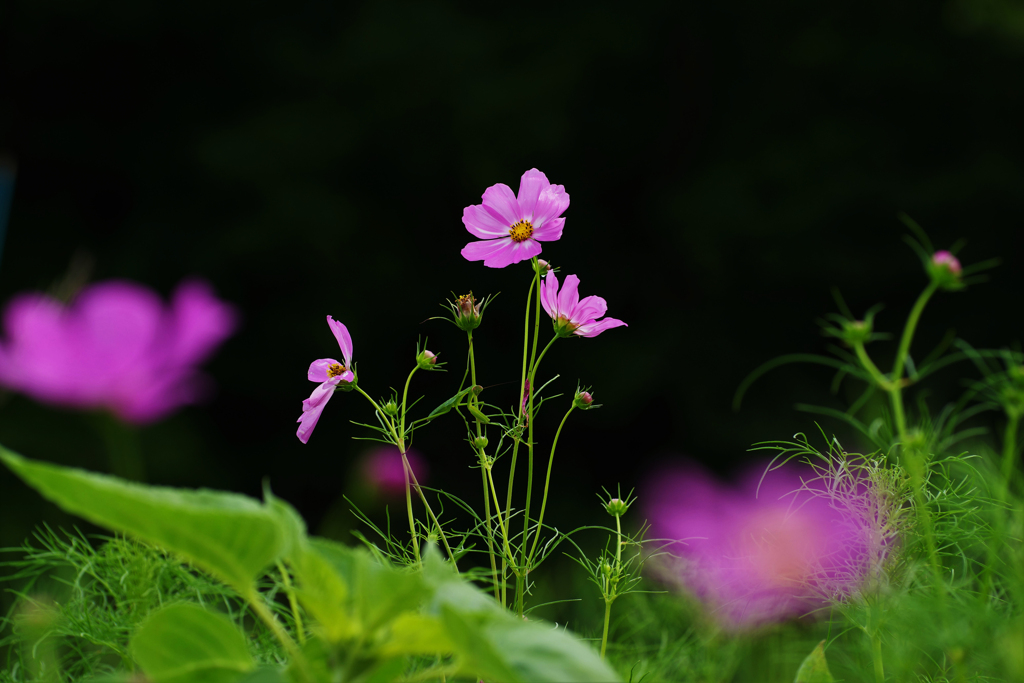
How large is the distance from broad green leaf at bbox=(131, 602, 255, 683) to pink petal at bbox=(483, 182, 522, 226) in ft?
0.96

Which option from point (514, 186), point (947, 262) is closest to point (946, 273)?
point (947, 262)

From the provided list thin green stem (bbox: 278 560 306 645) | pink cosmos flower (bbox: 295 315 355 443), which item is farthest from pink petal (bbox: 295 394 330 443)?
thin green stem (bbox: 278 560 306 645)

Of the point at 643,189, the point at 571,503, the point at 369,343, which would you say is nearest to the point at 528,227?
the point at 571,503

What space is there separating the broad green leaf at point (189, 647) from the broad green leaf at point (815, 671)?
0.25 metres

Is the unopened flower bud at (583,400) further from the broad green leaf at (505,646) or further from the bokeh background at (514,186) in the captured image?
the bokeh background at (514,186)

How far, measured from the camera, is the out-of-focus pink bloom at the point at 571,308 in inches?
18.1

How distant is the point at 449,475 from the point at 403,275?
2.65ft

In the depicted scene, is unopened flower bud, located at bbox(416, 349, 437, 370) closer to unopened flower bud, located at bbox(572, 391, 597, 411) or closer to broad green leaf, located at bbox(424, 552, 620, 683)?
unopened flower bud, located at bbox(572, 391, 597, 411)

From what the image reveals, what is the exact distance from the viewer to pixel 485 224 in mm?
521

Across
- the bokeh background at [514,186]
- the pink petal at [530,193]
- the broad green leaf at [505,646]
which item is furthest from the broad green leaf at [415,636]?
the bokeh background at [514,186]

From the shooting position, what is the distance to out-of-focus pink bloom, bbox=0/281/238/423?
0.23 meters

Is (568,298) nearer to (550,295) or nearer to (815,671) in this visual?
(550,295)

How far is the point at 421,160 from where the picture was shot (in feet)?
10.9

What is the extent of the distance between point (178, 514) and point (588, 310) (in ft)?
0.89
